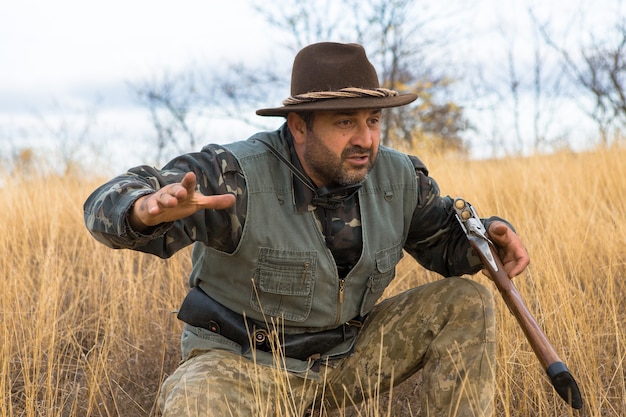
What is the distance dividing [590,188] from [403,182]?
353cm

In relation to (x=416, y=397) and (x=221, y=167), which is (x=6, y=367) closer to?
(x=221, y=167)

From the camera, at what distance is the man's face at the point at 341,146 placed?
312cm

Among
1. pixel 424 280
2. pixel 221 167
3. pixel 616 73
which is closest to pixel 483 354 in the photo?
pixel 221 167

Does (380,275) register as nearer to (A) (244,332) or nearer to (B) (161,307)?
(A) (244,332)

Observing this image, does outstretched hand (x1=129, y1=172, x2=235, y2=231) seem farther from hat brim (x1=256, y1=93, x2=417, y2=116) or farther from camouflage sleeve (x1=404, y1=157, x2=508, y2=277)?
camouflage sleeve (x1=404, y1=157, x2=508, y2=277)

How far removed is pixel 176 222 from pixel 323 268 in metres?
0.68

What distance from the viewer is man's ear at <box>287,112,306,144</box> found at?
326 cm

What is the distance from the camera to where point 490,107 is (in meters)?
12.0

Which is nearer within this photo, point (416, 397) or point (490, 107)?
point (416, 397)

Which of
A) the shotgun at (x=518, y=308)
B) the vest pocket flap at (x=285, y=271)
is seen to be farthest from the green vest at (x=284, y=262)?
the shotgun at (x=518, y=308)

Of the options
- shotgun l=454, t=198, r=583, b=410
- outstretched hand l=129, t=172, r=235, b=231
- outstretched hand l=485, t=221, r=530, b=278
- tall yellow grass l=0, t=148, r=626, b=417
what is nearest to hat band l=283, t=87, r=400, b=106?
shotgun l=454, t=198, r=583, b=410

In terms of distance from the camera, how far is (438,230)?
3.40 m

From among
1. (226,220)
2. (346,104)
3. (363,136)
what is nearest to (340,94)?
(346,104)

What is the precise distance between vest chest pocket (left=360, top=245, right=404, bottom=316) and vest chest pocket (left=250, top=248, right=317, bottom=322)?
294mm
